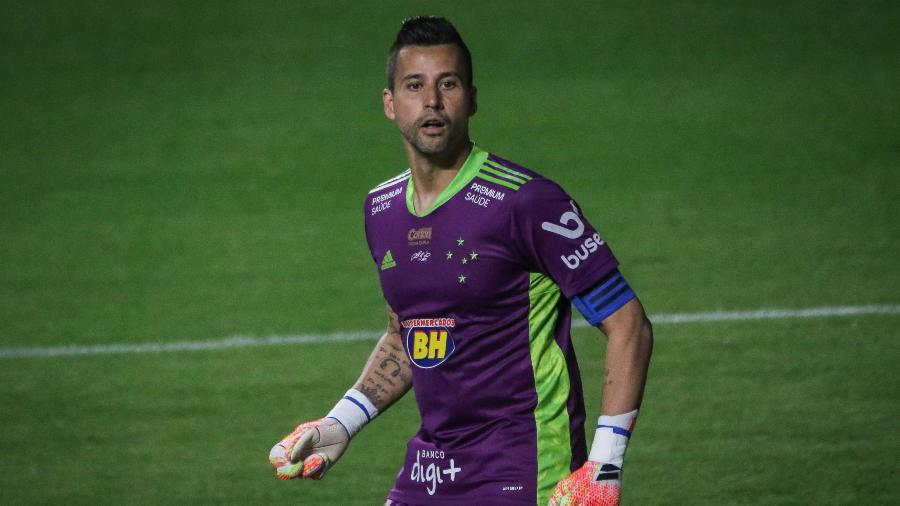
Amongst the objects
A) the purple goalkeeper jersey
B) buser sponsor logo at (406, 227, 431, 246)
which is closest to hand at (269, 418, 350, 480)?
the purple goalkeeper jersey

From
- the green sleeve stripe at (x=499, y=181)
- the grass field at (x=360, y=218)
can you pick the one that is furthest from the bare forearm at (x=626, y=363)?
the grass field at (x=360, y=218)

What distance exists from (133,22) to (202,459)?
11994 mm

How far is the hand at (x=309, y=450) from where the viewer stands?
4.55 m

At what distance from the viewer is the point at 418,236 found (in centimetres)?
447

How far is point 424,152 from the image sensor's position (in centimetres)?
440

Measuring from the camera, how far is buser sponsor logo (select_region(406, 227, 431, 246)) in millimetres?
4441

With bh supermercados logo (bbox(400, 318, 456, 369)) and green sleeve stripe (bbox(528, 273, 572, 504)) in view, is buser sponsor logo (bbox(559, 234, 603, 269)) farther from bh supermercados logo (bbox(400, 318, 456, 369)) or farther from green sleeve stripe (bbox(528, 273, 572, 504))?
bh supermercados logo (bbox(400, 318, 456, 369))

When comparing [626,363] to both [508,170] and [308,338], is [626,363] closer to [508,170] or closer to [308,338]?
[508,170]

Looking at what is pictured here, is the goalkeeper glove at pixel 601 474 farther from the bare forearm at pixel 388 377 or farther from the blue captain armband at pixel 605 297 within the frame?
the bare forearm at pixel 388 377

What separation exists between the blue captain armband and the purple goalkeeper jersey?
0.07 m

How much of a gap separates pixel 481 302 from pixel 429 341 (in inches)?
9.2

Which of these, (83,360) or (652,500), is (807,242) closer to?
(652,500)

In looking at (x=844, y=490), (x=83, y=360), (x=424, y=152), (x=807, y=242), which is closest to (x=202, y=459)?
(x=83, y=360)

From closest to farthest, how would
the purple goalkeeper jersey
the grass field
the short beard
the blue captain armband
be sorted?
the blue captain armband, the purple goalkeeper jersey, the short beard, the grass field
